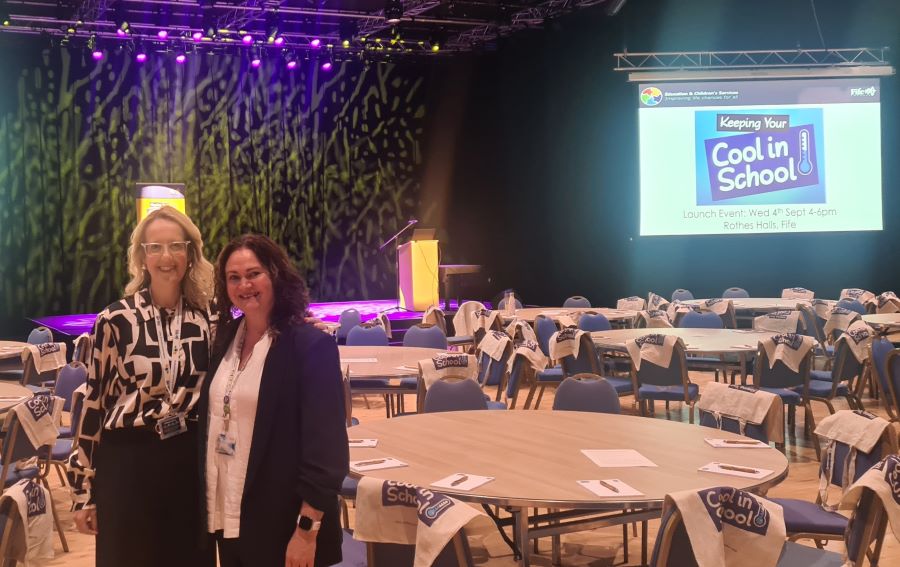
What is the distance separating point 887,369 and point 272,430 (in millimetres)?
5066

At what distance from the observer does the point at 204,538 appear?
94.7 inches

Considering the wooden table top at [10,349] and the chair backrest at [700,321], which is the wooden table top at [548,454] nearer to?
the wooden table top at [10,349]

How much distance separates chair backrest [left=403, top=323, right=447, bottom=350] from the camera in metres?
7.63

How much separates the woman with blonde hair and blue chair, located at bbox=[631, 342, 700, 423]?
4.38m

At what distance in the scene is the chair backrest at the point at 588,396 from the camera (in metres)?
4.66

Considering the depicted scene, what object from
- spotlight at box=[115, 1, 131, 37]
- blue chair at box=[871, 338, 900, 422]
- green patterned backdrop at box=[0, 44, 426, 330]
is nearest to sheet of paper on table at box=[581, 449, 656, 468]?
blue chair at box=[871, 338, 900, 422]

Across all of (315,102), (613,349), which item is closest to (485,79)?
(315,102)

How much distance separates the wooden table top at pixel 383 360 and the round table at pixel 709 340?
1387 mm

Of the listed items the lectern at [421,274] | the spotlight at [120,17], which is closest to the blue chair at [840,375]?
the lectern at [421,274]

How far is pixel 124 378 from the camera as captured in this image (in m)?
2.47

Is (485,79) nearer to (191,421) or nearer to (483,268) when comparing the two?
(483,268)

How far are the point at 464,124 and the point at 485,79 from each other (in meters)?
0.91

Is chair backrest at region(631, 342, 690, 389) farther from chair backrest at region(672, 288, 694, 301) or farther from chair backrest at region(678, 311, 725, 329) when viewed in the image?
chair backrest at region(672, 288, 694, 301)

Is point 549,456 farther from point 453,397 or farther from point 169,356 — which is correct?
point 169,356
